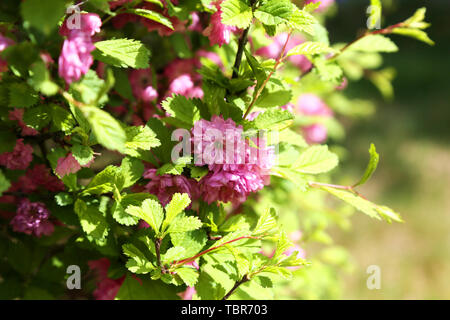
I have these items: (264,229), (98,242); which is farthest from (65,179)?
(264,229)

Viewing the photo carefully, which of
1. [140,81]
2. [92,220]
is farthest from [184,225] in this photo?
[140,81]

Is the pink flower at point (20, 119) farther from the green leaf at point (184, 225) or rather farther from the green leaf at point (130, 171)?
the green leaf at point (184, 225)

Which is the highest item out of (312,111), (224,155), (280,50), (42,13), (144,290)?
(280,50)

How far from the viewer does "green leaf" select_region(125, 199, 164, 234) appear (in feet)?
2.00

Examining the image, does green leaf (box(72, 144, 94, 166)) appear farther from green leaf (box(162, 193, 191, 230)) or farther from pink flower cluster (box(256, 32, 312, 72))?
pink flower cluster (box(256, 32, 312, 72))

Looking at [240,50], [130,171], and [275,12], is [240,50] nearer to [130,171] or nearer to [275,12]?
[275,12]

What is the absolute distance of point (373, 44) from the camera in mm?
878

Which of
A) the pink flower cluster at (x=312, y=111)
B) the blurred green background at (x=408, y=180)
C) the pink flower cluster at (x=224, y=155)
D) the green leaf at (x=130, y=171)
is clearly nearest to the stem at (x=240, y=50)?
the pink flower cluster at (x=224, y=155)

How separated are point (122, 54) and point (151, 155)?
18cm

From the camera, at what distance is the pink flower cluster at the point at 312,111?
4.81 ft

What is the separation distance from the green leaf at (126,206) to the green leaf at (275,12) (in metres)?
0.32

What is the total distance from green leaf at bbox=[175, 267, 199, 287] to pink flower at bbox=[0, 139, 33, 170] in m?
0.37
